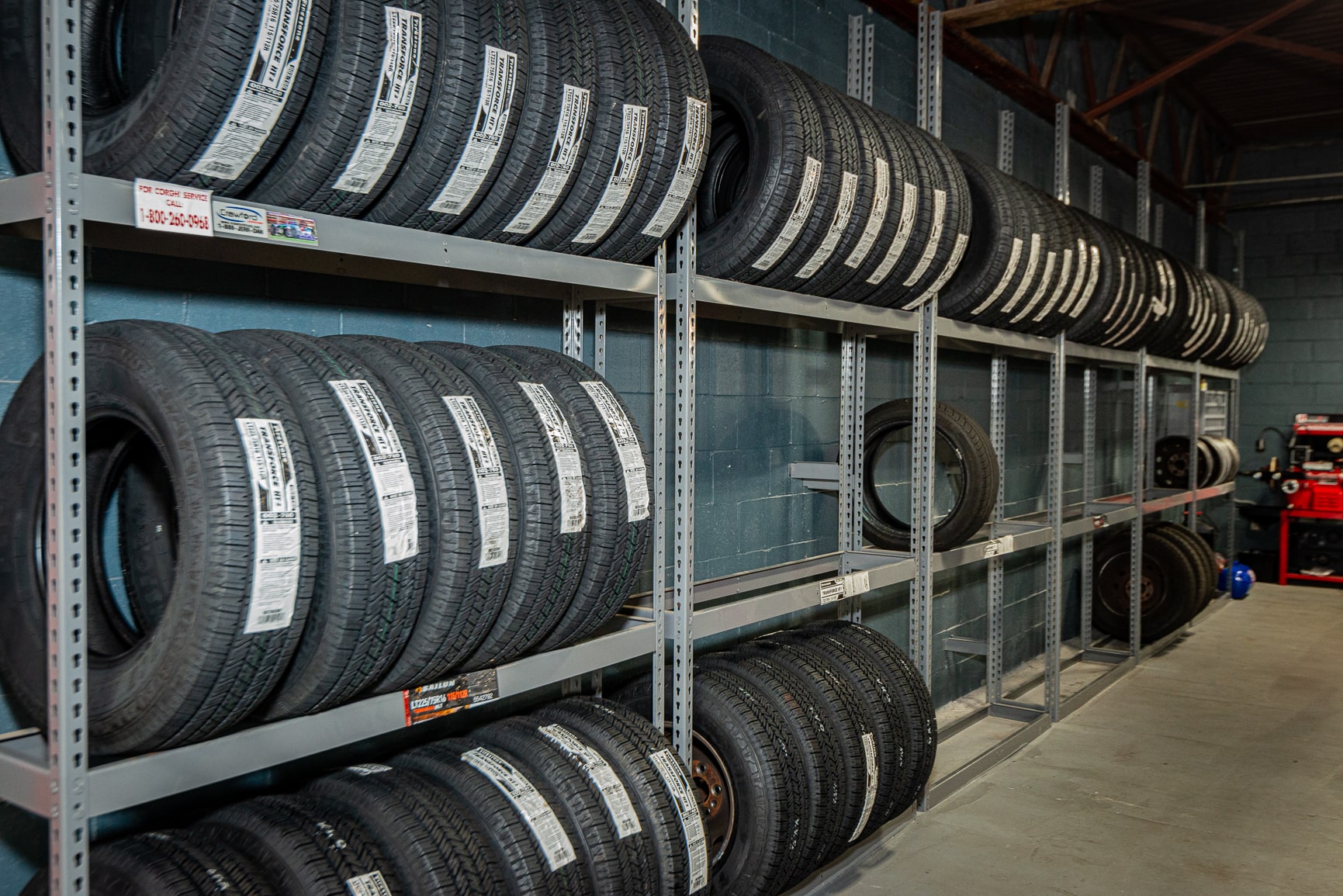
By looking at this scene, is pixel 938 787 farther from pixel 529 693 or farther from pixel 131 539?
pixel 131 539

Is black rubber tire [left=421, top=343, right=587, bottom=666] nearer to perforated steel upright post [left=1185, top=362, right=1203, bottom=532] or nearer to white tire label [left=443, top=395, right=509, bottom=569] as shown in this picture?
white tire label [left=443, top=395, right=509, bottom=569]

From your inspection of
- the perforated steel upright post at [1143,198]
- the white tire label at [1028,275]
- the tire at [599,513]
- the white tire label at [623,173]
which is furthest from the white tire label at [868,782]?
the perforated steel upright post at [1143,198]

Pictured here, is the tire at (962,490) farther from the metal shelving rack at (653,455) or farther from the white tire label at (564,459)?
the white tire label at (564,459)

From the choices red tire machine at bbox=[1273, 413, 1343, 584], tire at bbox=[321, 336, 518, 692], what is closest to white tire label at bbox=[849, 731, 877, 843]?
tire at bbox=[321, 336, 518, 692]

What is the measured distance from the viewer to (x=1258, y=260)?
35.1ft

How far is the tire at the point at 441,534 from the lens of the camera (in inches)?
74.2

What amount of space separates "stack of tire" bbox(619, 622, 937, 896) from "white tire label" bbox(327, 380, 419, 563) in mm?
1390

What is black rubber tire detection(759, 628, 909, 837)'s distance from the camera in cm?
332

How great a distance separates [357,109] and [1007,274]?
9.98 ft

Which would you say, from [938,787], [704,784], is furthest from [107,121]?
[938,787]

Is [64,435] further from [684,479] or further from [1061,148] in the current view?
[1061,148]

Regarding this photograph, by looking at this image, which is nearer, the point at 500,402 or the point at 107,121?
the point at 107,121

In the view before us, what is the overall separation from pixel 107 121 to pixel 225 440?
0.56 meters

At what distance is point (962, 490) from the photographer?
421cm
